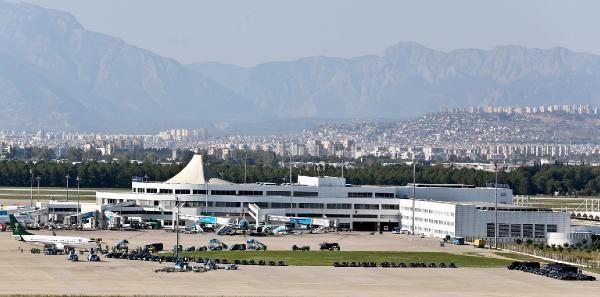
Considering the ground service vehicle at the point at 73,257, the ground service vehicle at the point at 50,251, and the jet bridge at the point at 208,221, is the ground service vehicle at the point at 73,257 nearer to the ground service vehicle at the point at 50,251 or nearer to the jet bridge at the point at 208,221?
Result: the ground service vehicle at the point at 50,251

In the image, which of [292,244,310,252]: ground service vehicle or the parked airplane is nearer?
the parked airplane

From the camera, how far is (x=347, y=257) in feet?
432

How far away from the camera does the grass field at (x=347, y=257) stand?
4998 inches

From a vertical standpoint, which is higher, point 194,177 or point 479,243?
point 194,177

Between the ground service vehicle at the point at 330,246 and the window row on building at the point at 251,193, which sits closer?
the ground service vehicle at the point at 330,246

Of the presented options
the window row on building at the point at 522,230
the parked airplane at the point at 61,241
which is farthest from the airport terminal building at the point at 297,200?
the parked airplane at the point at 61,241

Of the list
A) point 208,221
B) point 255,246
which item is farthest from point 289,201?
point 255,246

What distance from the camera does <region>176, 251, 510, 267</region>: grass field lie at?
126938mm

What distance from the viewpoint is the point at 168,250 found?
138m

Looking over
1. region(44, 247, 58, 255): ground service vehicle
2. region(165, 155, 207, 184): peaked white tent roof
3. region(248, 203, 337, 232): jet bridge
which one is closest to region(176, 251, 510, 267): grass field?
region(44, 247, 58, 255): ground service vehicle

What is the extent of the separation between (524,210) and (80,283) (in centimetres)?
6973

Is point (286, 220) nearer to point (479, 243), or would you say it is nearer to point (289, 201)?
point (289, 201)

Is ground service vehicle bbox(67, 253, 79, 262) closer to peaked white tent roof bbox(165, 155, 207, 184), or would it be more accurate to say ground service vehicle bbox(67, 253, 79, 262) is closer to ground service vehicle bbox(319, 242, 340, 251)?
ground service vehicle bbox(319, 242, 340, 251)

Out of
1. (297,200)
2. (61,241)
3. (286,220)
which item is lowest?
(61,241)
